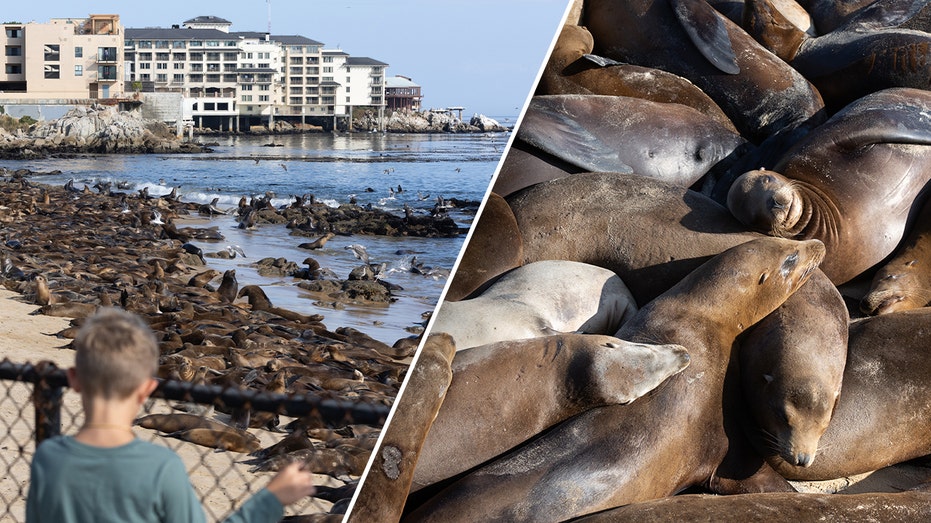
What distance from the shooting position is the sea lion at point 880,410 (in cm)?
304

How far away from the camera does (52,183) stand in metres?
33.8

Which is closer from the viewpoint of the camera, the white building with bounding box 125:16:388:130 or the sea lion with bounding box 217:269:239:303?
the sea lion with bounding box 217:269:239:303

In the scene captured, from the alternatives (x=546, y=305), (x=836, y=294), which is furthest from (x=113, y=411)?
(x=836, y=294)

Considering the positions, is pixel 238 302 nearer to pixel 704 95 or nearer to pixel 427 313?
pixel 427 313

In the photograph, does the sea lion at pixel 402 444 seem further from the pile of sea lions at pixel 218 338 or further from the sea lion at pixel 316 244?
the sea lion at pixel 316 244

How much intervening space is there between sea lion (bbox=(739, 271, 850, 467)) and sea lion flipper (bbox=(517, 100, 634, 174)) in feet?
3.52

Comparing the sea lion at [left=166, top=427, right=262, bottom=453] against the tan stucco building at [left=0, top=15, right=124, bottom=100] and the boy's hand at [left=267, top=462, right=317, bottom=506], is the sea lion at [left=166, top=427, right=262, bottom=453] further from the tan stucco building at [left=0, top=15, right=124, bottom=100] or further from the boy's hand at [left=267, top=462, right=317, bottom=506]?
the tan stucco building at [left=0, top=15, right=124, bottom=100]

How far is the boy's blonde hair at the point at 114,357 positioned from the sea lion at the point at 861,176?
295 centimetres

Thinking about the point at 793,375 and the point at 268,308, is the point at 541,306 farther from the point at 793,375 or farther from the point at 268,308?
the point at 268,308

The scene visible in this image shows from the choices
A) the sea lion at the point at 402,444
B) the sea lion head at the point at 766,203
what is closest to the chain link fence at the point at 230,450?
the sea lion at the point at 402,444

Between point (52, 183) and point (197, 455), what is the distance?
3091 cm

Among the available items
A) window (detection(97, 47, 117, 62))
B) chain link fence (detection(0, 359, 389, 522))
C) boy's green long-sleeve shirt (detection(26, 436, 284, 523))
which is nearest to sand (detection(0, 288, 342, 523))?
chain link fence (detection(0, 359, 389, 522))

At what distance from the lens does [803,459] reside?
285 centimetres

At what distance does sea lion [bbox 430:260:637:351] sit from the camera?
116 inches
